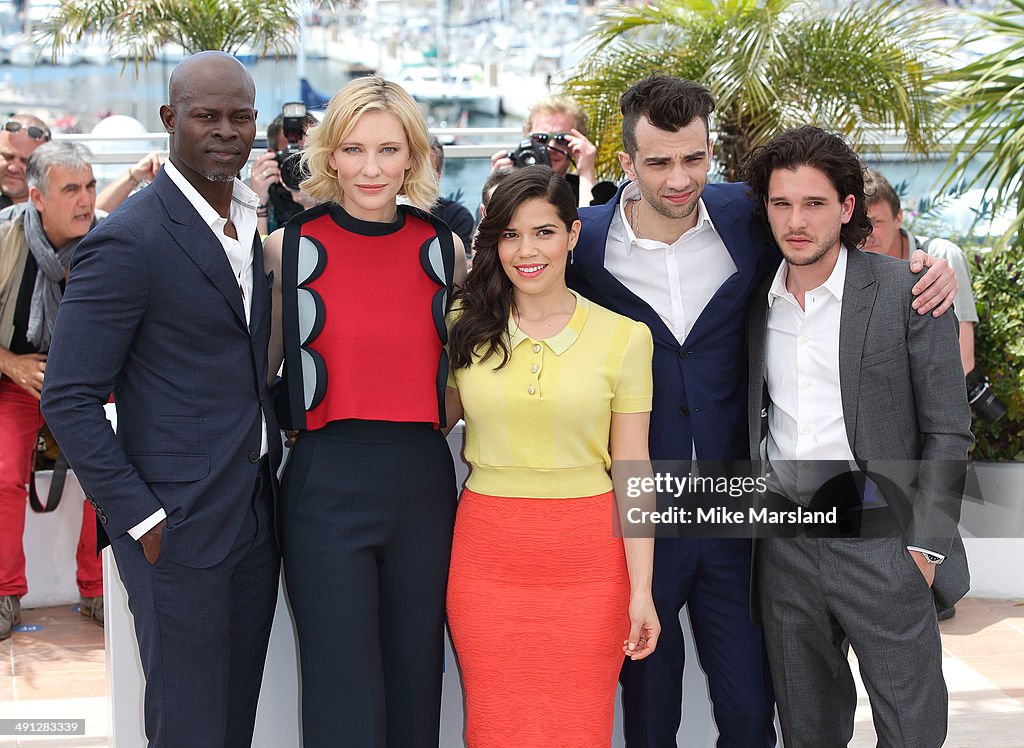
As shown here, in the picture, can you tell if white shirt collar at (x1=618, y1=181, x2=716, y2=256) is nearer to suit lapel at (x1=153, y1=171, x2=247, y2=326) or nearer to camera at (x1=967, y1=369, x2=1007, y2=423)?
suit lapel at (x1=153, y1=171, x2=247, y2=326)

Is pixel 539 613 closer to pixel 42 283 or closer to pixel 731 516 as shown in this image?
pixel 731 516

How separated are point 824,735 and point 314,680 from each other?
125cm

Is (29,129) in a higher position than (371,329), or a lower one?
higher

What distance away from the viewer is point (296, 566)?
271 centimetres

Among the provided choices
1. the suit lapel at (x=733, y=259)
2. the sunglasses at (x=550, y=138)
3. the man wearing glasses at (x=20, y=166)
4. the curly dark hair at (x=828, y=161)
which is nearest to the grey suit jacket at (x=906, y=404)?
the curly dark hair at (x=828, y=161)

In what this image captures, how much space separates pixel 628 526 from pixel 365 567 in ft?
2.04

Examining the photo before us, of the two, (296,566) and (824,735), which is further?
(824,735)

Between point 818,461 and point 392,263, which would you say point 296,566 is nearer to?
point 392,263

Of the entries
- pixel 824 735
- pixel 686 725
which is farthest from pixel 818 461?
pixel 686 725

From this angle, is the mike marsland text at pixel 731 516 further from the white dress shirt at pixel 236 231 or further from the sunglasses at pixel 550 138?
the sunglasses at pixel 550 138

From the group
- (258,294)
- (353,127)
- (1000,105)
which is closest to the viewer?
(258,294)

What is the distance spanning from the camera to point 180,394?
2512 millimetres

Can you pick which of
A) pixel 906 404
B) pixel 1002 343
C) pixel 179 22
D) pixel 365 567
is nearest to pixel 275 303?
pixel 365 567

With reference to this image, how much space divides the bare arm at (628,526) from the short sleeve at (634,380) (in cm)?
2
